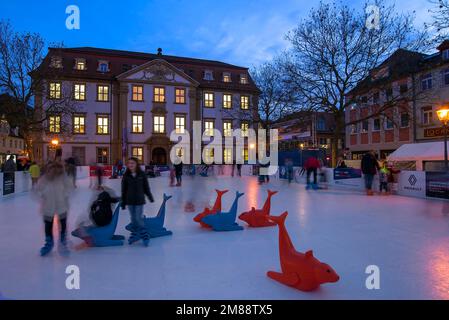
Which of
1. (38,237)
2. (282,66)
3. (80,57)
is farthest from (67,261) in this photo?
(80,57)

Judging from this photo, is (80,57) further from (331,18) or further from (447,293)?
(447,293)

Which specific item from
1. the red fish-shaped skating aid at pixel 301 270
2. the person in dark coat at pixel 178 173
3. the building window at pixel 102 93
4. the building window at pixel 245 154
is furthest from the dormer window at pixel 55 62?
the red fish-shaped skating aid at pixel 301 270

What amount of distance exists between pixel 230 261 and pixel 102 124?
3398cm

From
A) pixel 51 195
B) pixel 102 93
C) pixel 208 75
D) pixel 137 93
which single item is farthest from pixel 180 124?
pixel 51 195

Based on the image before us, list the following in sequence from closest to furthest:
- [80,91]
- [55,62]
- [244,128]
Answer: [55,62] < [80,91] < [244,128]

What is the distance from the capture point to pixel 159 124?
3644 cm

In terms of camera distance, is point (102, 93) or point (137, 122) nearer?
point (102, 93)

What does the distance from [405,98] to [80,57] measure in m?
32.9

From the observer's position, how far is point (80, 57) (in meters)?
35.6

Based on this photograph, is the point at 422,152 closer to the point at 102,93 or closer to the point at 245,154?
the point at 245,154

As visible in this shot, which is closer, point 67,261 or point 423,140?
point 67,261

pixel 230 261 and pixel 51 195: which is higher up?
pixel 51 195

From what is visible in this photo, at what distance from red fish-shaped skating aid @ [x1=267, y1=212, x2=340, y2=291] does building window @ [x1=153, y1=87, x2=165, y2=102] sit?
34581 mm

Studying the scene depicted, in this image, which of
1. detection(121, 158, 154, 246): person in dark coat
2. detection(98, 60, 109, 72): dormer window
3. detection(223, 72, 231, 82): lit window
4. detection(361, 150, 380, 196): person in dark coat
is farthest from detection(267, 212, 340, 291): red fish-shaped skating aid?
detection(223, 72, 231, 82): lit window
